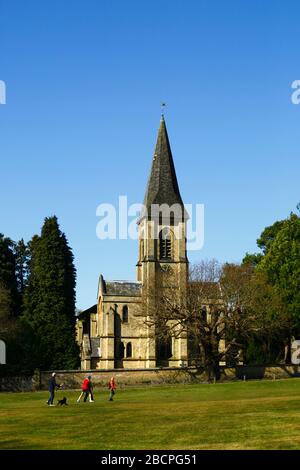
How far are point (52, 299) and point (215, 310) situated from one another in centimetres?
2362

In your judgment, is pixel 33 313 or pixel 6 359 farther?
pixel 33 313

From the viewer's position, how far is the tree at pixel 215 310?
199 feet

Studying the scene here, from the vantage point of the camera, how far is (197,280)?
224ft

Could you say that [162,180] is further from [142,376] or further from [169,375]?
[142,376]

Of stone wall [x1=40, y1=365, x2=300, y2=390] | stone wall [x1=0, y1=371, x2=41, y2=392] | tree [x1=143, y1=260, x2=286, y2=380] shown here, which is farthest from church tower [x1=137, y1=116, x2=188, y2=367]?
Answer: stone wall [x1=0, y1=371, x2=41, y2=392]

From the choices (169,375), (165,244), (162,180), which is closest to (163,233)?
(165,244)

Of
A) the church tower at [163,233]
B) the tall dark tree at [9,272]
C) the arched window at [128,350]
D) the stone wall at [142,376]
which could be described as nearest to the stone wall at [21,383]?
the stone wall at [142,376]

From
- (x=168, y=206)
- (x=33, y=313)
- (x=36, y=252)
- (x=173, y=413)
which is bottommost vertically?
(x=173, y=413)

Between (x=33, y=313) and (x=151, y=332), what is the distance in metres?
13.2

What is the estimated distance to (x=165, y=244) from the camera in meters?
82.4

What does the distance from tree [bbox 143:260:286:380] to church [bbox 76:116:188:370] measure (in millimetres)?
7816

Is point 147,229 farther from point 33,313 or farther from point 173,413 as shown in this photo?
point 173,413
